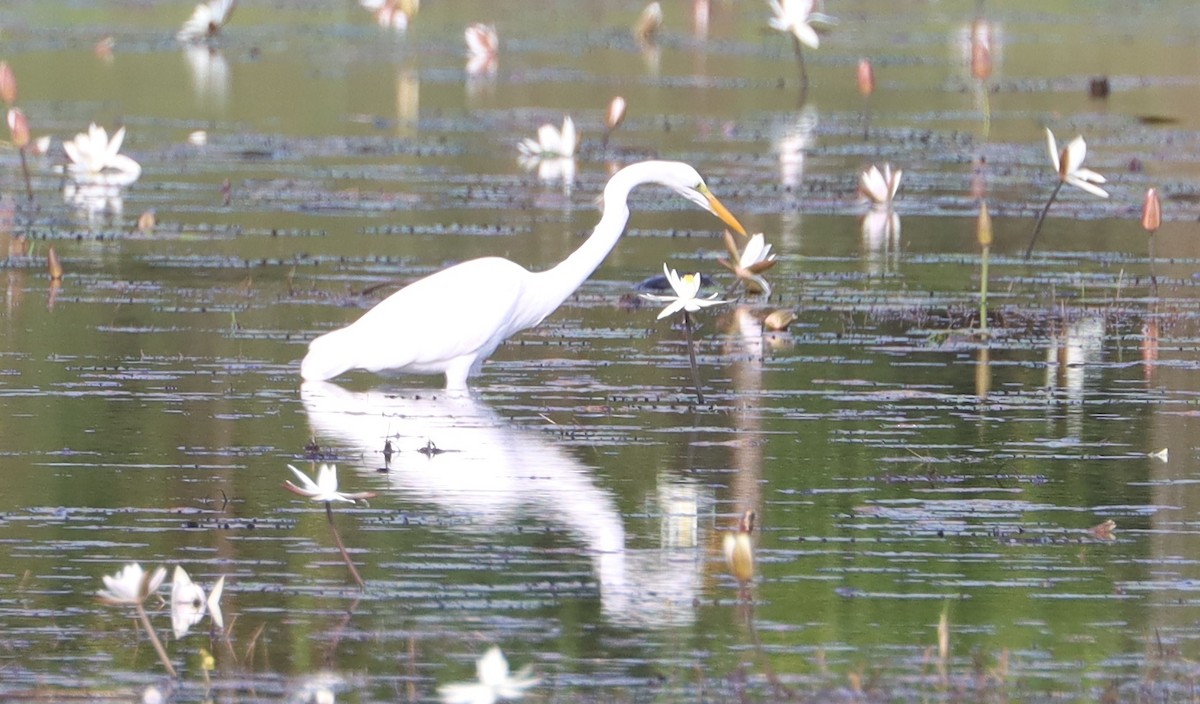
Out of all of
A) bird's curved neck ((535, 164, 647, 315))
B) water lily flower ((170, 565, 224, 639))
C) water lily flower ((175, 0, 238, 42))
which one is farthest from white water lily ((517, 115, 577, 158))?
water lily flower ((175, 0, 238, 42))

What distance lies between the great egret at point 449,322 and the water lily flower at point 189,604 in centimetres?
350

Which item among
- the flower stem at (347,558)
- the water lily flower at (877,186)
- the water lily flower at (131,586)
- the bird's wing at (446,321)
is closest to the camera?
the water lily flower at (131,586)

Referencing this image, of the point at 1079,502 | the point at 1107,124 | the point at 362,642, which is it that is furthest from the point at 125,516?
the point at 1107,124

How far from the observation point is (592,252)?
10.5 m

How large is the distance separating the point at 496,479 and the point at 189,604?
2105mm

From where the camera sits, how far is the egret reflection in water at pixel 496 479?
6.91 metres

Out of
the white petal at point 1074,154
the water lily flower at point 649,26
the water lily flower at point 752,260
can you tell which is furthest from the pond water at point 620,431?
the water lily flower at point 649,26

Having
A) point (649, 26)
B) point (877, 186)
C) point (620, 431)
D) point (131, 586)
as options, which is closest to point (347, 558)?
point (131, 586)

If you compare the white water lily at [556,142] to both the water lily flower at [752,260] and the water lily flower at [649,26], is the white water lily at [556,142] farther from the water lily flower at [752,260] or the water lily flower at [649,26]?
the water lily flower at [649,26]

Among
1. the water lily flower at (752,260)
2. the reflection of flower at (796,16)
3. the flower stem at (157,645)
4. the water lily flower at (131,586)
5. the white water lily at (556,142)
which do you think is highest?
the reflection of flower at (796,16)

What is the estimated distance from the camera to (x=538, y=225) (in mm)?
15414

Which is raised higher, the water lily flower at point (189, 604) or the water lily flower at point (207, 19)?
the water lily flower at point (207, 19)

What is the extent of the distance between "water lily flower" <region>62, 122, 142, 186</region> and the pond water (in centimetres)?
27

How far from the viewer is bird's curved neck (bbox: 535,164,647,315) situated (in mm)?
10414
